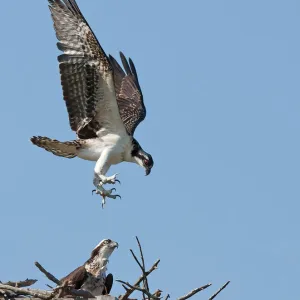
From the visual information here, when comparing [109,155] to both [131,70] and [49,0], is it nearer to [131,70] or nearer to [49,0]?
[49,0]

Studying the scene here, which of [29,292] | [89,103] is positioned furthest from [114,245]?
[89,103]

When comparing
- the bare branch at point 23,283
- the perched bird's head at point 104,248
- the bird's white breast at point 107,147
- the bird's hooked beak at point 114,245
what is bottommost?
the bare branch at point 23,283

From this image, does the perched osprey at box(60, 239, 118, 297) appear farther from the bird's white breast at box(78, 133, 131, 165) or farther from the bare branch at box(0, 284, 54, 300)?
the bird's white breast at box(78, 133, 131, 165)

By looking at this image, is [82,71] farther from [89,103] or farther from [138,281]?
[138,281]

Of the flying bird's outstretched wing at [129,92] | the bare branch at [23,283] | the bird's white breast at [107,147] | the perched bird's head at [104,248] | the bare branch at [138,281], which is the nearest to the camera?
the bare branch at [138,281]

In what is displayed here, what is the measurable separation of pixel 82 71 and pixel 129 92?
3732 mm

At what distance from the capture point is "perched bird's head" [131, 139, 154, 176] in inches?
682

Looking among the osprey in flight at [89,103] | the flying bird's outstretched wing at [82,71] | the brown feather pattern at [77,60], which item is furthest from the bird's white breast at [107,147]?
the brown feather pattern at [77,60]

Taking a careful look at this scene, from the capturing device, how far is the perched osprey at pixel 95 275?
49.1 ft

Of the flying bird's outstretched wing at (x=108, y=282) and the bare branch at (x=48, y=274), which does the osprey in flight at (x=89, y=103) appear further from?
the bare branch at (x=48, y=274)

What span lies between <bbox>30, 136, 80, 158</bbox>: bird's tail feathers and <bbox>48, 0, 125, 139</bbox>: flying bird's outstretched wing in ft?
1.03

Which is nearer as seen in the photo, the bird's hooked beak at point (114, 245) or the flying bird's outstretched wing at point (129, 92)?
the bird's hooked beak at point (114, 245)

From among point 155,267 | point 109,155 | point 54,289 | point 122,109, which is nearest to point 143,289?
point 155,267

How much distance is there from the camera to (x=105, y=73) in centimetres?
1669
